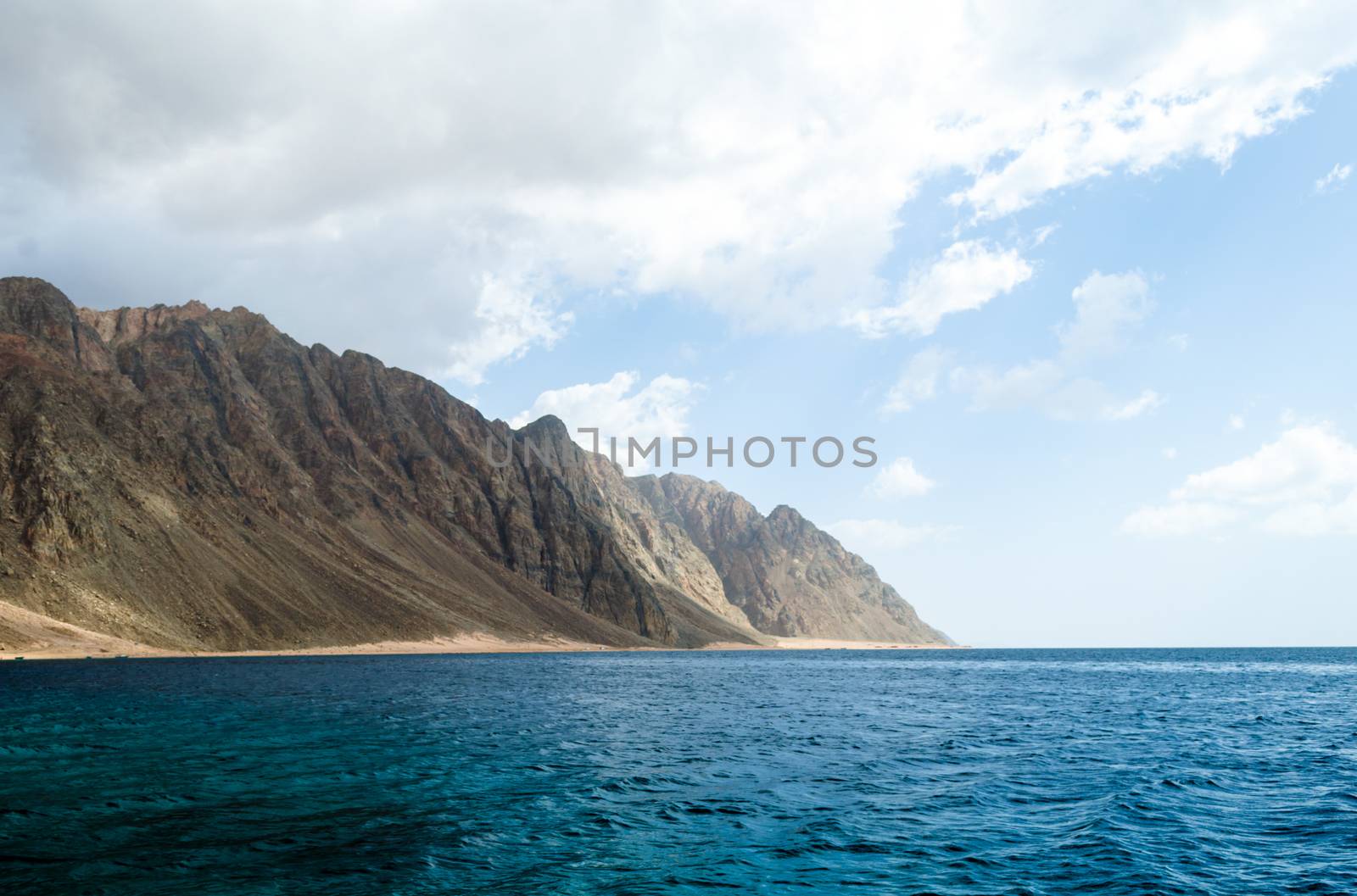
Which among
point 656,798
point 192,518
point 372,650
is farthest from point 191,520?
point 656,798

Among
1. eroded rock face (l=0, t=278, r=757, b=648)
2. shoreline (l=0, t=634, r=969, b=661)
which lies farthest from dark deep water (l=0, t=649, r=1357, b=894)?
eroded rock face (l=0, t=278, r=757, b=648)

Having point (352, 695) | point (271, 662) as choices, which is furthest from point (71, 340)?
point (352, 695)

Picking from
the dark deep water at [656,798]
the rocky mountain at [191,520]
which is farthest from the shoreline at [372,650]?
the dark deep water at [656,798]

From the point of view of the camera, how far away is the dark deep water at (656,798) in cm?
1769

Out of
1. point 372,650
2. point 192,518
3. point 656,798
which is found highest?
point 192,518

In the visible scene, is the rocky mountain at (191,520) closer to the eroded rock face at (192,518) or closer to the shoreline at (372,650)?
the eroded rock face at (192,518)

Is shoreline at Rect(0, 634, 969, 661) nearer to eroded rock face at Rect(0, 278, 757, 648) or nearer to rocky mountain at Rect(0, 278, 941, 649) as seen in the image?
rocky mountain at Rect(0, 278, 941, 649)

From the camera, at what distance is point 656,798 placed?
25953mm

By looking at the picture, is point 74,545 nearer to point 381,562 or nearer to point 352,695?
point 381,562

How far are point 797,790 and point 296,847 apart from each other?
14.5m

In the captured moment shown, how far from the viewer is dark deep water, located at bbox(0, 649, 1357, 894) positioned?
17.7 meters

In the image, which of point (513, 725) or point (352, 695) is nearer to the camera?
point (513, 725)

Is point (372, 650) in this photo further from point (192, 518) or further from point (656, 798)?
point (656, 798)

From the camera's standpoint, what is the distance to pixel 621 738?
40438mm
